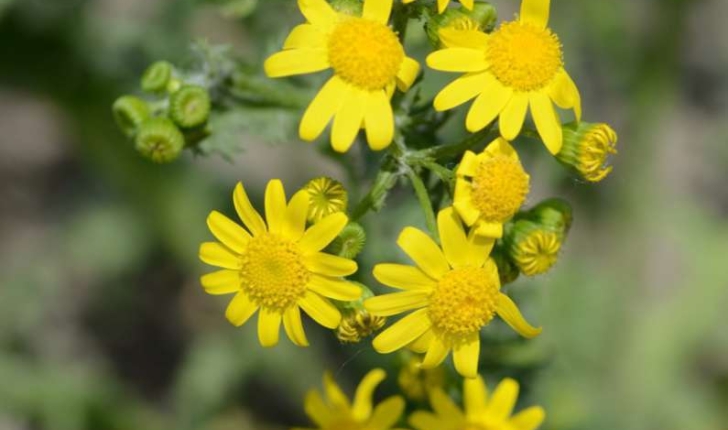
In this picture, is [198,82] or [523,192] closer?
[523,192]

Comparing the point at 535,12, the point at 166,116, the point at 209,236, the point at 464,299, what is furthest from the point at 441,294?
the point at 209,236

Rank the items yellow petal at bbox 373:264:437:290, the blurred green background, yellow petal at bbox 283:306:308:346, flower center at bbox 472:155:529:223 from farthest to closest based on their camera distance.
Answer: the blurred green background < yellow petal at bbox 283:306:308:346 < yellow petal at bbox 373:264:437:290 < flower center at bbox 472:155:529:223

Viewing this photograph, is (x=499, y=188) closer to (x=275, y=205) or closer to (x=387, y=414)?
(x=275, y=205)

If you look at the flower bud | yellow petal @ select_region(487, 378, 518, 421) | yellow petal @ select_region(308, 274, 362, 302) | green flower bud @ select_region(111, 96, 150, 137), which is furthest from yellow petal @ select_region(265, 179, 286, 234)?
yellow petal @ select_region(487, 378, 518, 421)

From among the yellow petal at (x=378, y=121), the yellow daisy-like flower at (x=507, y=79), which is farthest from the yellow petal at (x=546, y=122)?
the yellow petal at (x=378, y=121)

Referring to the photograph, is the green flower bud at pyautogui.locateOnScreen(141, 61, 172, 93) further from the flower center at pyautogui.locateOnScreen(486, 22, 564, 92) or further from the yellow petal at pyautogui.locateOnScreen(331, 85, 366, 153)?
the flower center at pyautogui.locateOnScreen(486, 22, 564, 92)

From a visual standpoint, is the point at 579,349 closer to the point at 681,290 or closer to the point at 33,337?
the point at 681,290

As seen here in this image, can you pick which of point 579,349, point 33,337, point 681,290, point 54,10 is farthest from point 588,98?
point 33,337
